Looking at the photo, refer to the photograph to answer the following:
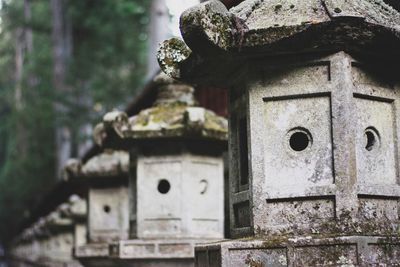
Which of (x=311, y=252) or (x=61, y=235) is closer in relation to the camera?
(x=311, y=252)

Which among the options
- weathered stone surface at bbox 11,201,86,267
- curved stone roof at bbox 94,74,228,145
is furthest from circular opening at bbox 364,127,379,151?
weathered stone surface at bbox 11,201,86,267

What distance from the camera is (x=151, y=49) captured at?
20.7 metres

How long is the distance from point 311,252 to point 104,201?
7.39 m

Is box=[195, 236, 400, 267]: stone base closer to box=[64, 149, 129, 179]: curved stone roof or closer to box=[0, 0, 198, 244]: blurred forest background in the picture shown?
box=[64, 149, 129, 179]: curved stone roof

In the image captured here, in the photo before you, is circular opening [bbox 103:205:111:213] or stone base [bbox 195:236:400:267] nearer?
stone base [bbox 195:236:400:267]

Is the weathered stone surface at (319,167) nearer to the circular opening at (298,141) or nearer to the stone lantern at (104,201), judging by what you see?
the circular opening at (298,141)

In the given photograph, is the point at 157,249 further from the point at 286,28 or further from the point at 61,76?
the point at 61,76

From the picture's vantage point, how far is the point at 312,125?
6.14m

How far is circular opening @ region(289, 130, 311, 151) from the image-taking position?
6.26m

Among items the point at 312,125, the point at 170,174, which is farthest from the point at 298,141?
the point at 170,174

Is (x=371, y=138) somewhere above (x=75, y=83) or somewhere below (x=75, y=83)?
below

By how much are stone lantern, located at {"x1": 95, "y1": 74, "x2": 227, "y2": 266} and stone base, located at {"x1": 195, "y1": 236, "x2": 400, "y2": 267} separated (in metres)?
3.60

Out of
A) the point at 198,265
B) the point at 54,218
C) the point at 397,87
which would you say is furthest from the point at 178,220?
the point at 54,218

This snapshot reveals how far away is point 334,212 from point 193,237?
155 inches
